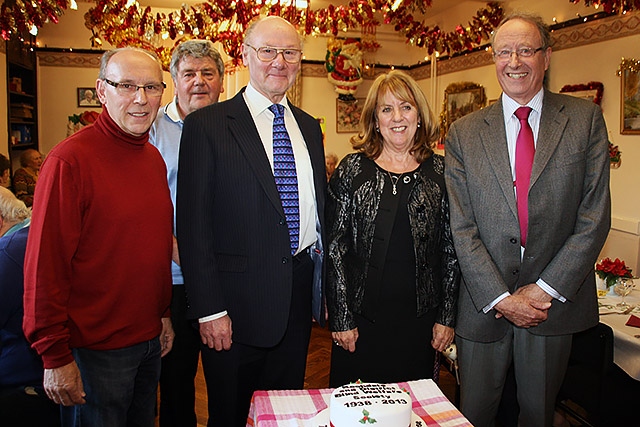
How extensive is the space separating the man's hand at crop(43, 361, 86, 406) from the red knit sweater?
24 millimetres

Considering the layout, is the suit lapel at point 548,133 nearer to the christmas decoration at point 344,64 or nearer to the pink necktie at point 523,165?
the pink necktie at point 523,165

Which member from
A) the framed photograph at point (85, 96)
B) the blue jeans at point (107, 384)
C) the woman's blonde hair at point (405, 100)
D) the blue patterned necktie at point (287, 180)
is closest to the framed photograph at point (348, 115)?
the framed photograph at point (85, 96)

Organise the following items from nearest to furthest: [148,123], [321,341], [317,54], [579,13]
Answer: [148,123] → [321,341] → [579,13] → [317,54]

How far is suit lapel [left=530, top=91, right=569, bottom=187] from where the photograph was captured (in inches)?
74.5

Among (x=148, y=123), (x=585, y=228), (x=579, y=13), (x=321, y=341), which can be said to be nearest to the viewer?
(x=148, y=123)

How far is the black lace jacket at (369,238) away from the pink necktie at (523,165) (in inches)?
10.6

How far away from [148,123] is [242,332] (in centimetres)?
79

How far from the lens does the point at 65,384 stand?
1.52 metres

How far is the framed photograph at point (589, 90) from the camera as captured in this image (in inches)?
187

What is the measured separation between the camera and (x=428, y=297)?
2035mm

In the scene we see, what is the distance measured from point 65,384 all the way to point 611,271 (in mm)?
2678

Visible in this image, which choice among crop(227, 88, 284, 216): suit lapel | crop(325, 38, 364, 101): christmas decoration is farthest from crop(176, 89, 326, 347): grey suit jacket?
crop(325, 38, 364, 101): christmas decoration

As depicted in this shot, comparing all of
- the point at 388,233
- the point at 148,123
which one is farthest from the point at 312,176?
the point at 148,123

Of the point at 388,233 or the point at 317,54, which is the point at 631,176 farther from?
the point at 317,54
